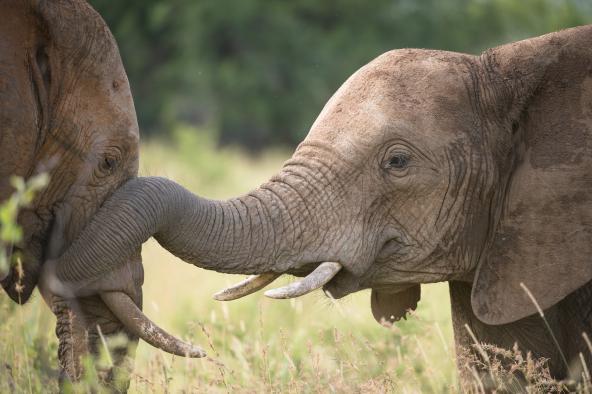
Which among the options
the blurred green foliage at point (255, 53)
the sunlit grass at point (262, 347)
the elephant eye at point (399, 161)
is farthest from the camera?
the blurred green foliage at point (255, 53)

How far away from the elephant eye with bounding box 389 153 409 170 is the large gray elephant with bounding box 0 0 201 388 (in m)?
1.06

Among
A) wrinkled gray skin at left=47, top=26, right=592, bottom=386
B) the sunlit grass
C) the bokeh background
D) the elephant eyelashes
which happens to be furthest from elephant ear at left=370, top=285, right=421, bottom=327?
the bokeh background

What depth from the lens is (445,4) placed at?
32.5 m

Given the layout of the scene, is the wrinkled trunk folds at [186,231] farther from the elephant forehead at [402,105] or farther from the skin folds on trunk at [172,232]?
the elephant forehead at [402,105]

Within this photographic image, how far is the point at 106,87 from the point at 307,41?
2378 cm

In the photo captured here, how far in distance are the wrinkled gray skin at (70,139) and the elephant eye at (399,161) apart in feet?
3.49

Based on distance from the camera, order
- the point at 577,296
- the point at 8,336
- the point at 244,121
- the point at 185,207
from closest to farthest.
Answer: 1. the point at 185,207
2. the point at 577,296
3. the point at 8,336
4. the point at 244,121

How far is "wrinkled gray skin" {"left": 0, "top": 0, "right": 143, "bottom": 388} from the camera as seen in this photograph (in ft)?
13.7

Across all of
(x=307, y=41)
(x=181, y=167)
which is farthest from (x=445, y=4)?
(x=181, y=167)

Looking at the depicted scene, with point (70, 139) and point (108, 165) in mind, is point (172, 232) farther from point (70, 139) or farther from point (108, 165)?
point (70, 139)

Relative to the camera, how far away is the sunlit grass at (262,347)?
455cm

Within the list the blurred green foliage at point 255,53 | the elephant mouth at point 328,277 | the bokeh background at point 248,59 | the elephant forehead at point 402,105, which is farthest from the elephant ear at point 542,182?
the blurred green foliage at point 255,53

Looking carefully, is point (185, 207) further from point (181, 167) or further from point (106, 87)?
point (181, 167)

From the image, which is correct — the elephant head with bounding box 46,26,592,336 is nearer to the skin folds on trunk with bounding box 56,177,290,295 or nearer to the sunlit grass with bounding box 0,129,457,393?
the skin folds on trunk with bounding box 56,177,290,295
